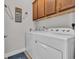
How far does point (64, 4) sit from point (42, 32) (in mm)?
761

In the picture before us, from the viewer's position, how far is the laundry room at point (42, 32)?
3.62 ft

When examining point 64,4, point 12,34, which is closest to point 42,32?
point 64,4

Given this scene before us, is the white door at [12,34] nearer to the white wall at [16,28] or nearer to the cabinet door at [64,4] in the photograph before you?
the white wall at [16,28]

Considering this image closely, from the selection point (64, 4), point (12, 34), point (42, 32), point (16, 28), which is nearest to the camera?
point (64, 4)

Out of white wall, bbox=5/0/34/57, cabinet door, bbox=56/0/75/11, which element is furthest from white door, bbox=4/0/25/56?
cabinet door, bbox=56/0/75/11

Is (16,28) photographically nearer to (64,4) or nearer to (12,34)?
(12,34)

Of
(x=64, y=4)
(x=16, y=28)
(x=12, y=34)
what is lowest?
(x=12, y=34)

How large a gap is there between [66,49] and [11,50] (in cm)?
222

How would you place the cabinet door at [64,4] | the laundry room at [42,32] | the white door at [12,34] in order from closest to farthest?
the laundry room at [42,32], the cabinet door at [64,4], the white door at [12,34]

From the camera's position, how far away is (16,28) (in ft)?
10.0

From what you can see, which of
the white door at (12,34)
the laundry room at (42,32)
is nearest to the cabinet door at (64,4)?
the laundry room at (42,32)

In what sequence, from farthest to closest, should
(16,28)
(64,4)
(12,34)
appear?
(16,28) < (12,34) < (64,4)

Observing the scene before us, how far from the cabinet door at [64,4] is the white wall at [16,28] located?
147 cm
